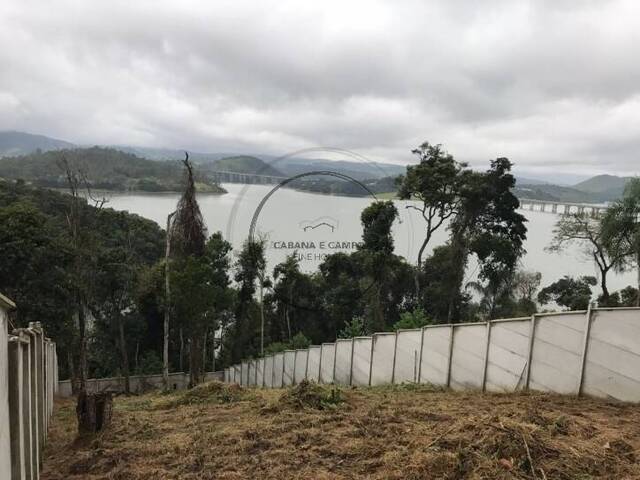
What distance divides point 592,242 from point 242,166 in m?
20.8

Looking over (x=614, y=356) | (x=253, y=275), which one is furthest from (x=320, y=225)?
(x=614, y=356)

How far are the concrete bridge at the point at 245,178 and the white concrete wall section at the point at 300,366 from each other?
9.51 meters

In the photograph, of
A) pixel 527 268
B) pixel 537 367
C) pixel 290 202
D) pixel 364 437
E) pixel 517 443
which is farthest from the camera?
pixel 527 268

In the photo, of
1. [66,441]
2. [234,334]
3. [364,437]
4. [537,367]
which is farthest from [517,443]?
[234,334]

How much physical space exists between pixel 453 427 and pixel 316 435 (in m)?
1.43

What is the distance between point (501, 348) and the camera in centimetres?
719

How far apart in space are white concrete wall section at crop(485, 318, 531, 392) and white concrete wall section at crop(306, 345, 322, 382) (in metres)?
7.45

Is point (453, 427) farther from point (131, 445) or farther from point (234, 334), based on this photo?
point (234, 334)

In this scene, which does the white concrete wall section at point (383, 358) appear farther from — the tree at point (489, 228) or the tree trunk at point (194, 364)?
the tree at point (489, 228)

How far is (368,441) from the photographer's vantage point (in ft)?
14.4

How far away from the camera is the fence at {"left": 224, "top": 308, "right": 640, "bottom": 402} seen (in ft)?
17.8

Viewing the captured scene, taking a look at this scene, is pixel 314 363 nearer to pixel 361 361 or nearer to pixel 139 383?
pixel 361 361

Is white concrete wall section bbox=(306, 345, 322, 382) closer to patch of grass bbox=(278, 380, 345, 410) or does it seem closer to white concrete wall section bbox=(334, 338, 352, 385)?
white concrete wall section bbox=(334, 338, 352, 385)

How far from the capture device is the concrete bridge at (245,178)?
22.5 meters
